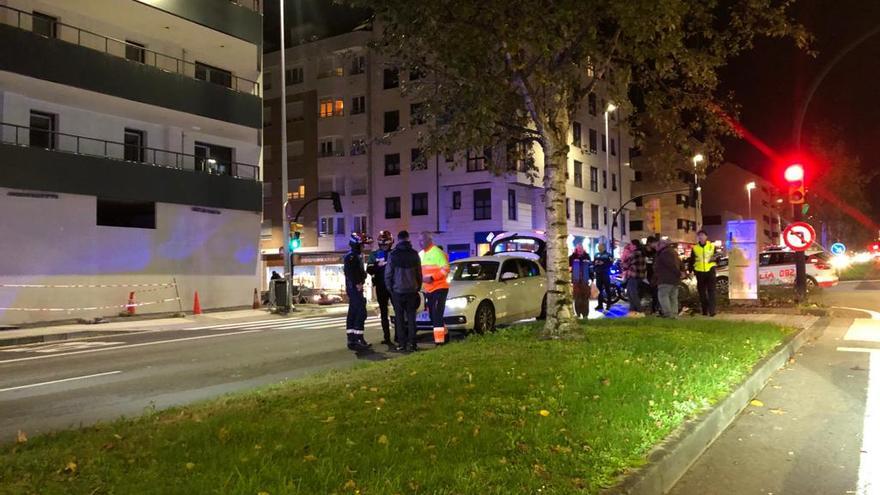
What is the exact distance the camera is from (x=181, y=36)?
80.8ft

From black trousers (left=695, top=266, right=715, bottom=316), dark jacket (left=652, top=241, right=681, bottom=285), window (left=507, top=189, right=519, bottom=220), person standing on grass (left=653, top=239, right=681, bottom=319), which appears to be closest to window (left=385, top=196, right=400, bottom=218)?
window (left=507, top=189, right=519, bottom=220)

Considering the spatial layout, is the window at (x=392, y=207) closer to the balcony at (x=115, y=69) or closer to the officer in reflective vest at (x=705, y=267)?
the balcony at (x=115, y=69)

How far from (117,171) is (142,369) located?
13865 millimetres

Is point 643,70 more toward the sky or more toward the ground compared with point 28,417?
more toward the sky

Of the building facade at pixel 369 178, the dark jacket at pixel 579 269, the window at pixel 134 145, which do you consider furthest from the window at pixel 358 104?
the dark jacket at pixel 579 269

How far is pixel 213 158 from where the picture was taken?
26922 millimetres

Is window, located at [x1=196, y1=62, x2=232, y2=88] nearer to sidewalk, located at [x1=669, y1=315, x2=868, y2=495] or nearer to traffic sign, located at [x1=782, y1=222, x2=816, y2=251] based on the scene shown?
traffic sign, located at [x1=782, y1=222, x2=816, y2=251]

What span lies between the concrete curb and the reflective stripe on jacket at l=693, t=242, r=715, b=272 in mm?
5630

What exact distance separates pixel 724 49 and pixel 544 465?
7.86 m

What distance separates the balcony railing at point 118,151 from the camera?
20.1 metres

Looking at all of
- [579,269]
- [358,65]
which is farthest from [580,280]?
[358,65]

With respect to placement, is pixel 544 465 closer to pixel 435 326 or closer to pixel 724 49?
pixel 435 326

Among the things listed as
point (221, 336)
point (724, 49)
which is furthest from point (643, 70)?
point (221, 336)

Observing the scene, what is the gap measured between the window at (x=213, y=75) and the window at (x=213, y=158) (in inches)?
110
